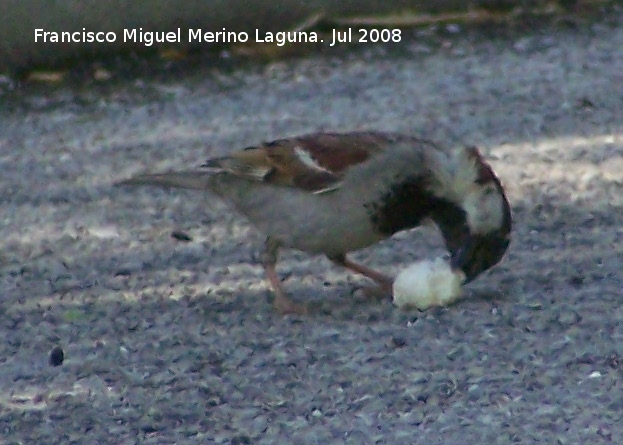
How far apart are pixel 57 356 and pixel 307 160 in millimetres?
1160

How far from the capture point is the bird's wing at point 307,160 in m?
4.77

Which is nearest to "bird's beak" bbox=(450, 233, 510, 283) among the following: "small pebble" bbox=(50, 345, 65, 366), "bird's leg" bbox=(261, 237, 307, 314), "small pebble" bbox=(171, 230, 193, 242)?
"bird's leg" bbox=(261, 237, 307, 314)

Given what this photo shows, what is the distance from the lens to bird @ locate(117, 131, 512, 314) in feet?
15.0

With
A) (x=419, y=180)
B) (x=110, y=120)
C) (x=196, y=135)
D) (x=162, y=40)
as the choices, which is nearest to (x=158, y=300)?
(x=419, y=180)

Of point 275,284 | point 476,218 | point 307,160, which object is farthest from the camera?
point 275,284

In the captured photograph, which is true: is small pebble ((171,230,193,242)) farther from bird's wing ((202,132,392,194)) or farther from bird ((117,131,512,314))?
bird ((117,131,512,314))

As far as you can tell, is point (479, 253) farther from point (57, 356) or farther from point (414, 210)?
point (57, 356)

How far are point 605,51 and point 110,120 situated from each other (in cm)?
326

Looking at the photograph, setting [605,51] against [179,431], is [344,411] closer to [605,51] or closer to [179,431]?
[179,431]

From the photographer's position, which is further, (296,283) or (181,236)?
(181,236)

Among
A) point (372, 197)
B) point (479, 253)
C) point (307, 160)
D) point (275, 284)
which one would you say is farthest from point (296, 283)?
point (479, 253)

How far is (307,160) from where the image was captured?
16.3 ft

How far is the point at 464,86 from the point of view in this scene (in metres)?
8.36

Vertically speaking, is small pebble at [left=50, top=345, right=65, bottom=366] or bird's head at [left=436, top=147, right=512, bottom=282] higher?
bird's head at [left=436, top=147, right=512, bottom=282]
